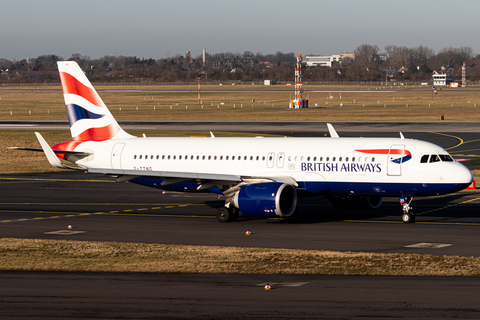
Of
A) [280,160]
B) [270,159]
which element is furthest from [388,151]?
[270,159]

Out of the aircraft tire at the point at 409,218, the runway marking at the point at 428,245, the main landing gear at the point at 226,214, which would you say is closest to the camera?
the runway marking at the point at 428,245

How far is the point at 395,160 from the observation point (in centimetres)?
3269

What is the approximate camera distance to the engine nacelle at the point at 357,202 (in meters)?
37.6

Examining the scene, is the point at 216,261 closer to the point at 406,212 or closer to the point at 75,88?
the point at 406,212

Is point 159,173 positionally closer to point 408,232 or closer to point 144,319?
point 408,232

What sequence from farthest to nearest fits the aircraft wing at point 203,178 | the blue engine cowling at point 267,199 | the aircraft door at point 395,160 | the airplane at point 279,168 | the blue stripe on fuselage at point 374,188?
the aircraft wing at point 203,178, the aircraft door at point 395,160, the airplane at point 279,168, the blue stripe on fuselage at point 374,188, the blue engine cowling at point 267,199

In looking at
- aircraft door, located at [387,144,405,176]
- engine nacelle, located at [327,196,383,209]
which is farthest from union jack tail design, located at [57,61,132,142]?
aircraft door, located at [387,144,405,176]

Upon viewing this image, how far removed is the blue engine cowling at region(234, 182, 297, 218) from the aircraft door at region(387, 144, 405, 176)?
5.17m

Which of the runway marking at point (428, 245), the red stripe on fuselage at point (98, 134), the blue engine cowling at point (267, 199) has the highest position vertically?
the red stripe on fuselage at point (98, 134)

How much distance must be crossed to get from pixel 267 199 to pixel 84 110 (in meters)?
15.0

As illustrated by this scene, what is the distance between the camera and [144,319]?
16953 millimetres

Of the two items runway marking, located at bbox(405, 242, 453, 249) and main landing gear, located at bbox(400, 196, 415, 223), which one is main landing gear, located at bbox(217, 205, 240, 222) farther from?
runway marking, located at bbox(405, 242, 453, 249)

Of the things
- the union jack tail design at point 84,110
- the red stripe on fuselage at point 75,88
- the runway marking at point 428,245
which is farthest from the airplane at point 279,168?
the runway marking at point 428,245

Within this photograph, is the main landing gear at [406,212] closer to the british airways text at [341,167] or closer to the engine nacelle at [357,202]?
the british airways text at [341,167]
